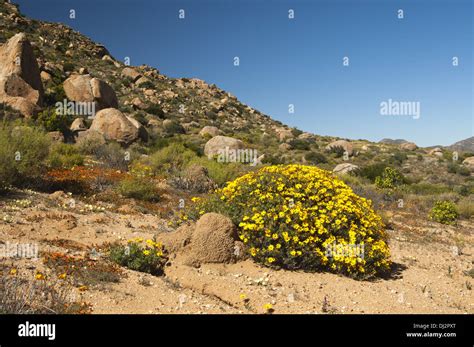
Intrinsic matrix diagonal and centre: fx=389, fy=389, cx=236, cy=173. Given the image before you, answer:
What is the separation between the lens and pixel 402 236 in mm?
10586

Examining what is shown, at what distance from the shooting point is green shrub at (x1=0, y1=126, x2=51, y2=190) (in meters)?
9.58

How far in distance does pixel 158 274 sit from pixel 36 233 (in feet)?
8.70

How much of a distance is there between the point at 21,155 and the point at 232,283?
762 centimetres

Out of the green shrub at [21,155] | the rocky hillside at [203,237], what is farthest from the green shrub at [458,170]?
the green shrub at [21,155]

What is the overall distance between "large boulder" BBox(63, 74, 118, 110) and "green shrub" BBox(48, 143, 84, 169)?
10.5m

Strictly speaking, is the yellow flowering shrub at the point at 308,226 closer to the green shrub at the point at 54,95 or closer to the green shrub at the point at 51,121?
the green shrub at the point at 51,121

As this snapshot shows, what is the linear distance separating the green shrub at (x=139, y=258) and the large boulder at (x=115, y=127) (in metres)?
15.6

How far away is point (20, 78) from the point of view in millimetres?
21078

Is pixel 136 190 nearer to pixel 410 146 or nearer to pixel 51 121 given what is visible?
pixel 51 121

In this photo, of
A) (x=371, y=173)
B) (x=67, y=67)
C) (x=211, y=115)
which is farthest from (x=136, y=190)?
(x=211, y=115)

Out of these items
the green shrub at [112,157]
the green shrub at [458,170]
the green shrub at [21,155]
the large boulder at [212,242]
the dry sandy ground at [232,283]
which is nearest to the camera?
the dry sandy ground at [232,283]

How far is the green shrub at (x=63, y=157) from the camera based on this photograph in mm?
13212
